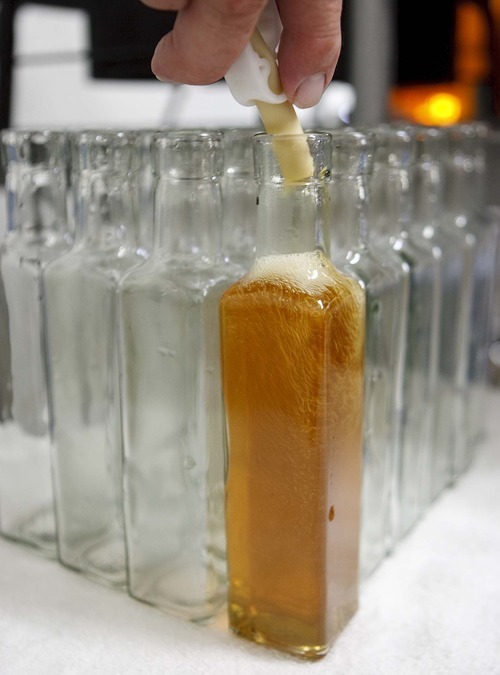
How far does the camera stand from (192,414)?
1.61 ft

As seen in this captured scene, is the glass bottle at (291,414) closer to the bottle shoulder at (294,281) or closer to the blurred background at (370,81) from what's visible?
the bottle shoulder at (294,281)

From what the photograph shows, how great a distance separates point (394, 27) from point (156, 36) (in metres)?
0.48

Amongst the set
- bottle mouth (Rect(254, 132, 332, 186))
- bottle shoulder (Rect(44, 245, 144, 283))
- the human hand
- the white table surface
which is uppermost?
the human hand

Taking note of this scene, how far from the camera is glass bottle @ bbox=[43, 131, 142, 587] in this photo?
0.53 m

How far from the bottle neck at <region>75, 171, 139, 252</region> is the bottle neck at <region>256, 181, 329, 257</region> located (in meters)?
0.12

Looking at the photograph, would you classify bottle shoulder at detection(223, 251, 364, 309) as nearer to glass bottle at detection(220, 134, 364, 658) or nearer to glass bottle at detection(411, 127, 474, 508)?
glass bottle at detection(220, 134, 364, 658)

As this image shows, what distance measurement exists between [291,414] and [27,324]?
0.76ft

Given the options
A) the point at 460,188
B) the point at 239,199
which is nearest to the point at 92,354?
the point at 239,199

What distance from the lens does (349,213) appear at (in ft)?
1.71

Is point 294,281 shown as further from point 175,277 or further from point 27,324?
point 27,324

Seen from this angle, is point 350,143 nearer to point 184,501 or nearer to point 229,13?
point 229,13

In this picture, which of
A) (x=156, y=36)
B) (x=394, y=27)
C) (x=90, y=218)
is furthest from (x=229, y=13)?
(x=394, y=27)

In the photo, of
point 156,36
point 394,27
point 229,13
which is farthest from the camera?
point 394,27

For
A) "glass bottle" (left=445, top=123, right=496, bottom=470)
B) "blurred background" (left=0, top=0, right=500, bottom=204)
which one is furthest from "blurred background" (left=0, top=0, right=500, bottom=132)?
"glass bottle" (left=445, top=123, right=496, bottom=470)
